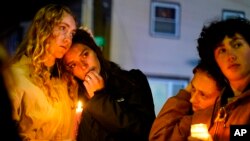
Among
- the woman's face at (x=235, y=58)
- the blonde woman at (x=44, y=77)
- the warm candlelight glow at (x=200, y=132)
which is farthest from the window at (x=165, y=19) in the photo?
the warm candlelight glow at (x=200, y=132)

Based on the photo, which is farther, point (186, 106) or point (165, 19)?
point (165, 19)

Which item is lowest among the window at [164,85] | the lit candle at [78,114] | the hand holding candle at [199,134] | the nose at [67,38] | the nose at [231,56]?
the window at [164,85]

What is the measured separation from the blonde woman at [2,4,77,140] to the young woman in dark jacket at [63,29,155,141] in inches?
4.6

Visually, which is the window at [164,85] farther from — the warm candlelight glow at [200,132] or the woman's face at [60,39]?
the warm candlelight glow at [200,132]

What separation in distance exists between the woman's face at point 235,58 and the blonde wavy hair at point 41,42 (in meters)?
1.22

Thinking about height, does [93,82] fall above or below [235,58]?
below

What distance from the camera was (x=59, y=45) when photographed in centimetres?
323

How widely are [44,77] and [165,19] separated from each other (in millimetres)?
8406

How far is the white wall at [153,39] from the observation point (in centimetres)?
1070

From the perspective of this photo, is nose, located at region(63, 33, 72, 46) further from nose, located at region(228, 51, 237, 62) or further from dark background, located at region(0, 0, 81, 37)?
dark background, located at region(0, 0, 81, 37)

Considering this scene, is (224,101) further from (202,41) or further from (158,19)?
(158,19)

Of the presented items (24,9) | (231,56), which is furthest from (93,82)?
(24,9)

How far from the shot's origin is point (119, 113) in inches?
119

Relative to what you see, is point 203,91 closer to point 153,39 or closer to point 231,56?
point 231,56
